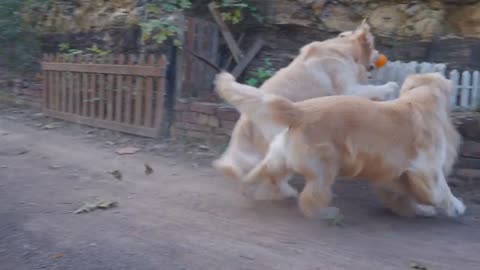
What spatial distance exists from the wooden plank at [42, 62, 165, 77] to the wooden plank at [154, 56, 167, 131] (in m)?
0.09

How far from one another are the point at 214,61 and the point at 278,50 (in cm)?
112

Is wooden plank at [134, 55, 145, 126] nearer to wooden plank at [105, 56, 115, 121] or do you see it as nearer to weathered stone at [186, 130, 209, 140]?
wooden plank at [105, 56, 115, 121]

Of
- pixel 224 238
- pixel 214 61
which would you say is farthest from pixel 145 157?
pixel 224 238

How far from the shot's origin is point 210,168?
6684mm

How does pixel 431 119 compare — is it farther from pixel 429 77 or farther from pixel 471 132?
pixel 471 132

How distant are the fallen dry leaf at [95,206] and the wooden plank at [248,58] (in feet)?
13.7

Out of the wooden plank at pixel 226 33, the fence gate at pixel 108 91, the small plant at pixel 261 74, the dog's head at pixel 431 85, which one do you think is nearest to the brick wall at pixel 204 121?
the fence gate at pixel 108 91

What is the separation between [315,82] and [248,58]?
11.5 ft

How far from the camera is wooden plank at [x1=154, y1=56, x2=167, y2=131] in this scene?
7.81m

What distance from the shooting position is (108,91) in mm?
8625

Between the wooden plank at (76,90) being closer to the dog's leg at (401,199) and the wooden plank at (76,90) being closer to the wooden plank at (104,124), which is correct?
the wooden plank at (104,124)

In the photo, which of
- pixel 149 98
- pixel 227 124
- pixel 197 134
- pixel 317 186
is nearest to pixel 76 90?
pixel 149 98

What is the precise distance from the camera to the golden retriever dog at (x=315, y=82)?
16.8ft

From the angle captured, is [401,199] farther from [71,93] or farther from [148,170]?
[71,93]
